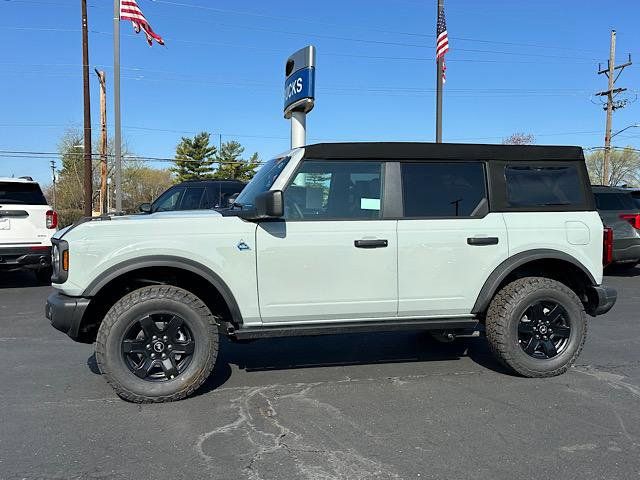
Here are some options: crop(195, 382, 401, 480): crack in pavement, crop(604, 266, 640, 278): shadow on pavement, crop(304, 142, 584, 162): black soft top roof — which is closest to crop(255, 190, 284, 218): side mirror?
crop(304, 142, 584, 162): black soft top roof

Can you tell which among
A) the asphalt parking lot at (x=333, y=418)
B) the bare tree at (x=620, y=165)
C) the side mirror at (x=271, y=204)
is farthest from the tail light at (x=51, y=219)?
the bare tree at (x=620, y=165)

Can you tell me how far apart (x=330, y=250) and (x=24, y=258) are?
6565 millimetres

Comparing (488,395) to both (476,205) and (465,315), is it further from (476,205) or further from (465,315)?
(476,205)

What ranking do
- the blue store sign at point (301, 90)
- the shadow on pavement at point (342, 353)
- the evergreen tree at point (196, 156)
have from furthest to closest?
the evergreen tree at point (196, 156), the blue store sign at point (301, 90), the shadow on pavement at point (342, 353)

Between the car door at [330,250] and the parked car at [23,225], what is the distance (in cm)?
619

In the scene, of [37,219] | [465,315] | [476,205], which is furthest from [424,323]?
[37,219]

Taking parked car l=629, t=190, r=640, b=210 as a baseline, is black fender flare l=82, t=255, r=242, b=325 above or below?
below

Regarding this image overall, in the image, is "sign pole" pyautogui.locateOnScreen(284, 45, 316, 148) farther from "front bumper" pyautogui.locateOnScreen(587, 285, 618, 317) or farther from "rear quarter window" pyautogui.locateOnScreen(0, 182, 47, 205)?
"front bumper" pyautogui.locateOnScreen(587, 285, 618, 317)

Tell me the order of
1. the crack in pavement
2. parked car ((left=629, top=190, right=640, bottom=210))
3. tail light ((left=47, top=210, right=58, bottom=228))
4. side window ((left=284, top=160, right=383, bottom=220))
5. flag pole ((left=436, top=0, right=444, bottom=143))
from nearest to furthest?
the crack in pavement → side window ((left=284, top=160, right=383, bottom=220)) → tail light ((left=47, top=210, right=58, bottom=228)) → parked car ((left=629, top=190, right=640, bottom=210)) → flag pole ((left=436, top=0, right=444, bottom=143))

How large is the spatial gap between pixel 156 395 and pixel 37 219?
6.04 m

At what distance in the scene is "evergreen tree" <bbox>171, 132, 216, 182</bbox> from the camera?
54.4 m

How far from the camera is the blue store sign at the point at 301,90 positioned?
370 inches

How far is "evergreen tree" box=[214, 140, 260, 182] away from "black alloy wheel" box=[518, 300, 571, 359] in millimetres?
49489

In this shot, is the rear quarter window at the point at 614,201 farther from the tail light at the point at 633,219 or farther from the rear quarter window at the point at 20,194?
the rear quarter window at the point at 20,194
